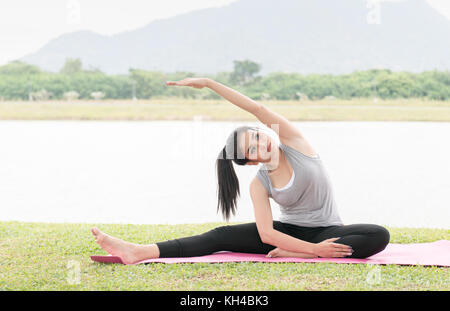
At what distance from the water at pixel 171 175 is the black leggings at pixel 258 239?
0.52 metres

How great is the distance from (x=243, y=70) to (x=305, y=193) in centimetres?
2004

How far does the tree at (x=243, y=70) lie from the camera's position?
2212 cm

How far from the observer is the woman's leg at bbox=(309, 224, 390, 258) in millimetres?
2564

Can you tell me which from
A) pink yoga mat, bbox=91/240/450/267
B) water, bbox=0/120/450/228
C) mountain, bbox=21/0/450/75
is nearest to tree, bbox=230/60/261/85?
water, bbox=0/120/450/228

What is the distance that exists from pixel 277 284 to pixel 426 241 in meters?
1.27

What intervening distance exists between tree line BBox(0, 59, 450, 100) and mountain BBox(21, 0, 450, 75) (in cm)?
1036

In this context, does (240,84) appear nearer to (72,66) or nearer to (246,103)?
(72,66)

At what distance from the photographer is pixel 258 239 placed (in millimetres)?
2709

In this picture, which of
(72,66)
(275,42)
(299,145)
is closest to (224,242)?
(299,145)
